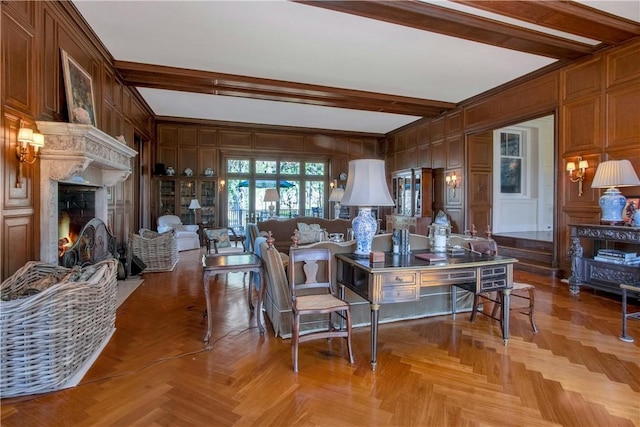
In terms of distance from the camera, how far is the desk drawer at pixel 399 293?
2434 millimetres

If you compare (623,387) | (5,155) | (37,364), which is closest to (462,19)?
(623,387)

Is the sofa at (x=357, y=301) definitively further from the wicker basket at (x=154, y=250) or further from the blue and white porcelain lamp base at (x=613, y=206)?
the wicker basket at (x=154, y=250)

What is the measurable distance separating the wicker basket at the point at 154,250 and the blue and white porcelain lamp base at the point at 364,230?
4037 millimetres

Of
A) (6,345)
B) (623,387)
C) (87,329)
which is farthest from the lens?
(87,329)

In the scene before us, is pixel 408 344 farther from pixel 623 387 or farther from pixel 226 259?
pixel 226 259

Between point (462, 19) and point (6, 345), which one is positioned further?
point (462, 19)

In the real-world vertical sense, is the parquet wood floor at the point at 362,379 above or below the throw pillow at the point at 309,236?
below

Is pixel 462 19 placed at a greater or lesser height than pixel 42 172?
greater

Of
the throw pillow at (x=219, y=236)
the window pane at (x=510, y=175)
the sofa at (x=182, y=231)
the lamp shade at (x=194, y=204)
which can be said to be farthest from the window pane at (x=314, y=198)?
the window pane at (x=510, y=175)

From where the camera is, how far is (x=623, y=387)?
210 cm

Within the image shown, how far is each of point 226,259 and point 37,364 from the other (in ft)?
4.95

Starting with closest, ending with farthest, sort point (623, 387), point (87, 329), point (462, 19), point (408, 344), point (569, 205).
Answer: point (623, 387)
point (87, 329)
point (408, 344)
point (462, 19)
point (569, 205)

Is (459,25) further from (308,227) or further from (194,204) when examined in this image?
(194,204)

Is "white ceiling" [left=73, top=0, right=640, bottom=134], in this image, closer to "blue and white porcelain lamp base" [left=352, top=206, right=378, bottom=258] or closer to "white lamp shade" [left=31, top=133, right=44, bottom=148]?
"white lamp shade" [left=31, top=133, right=44, bottom=148]
